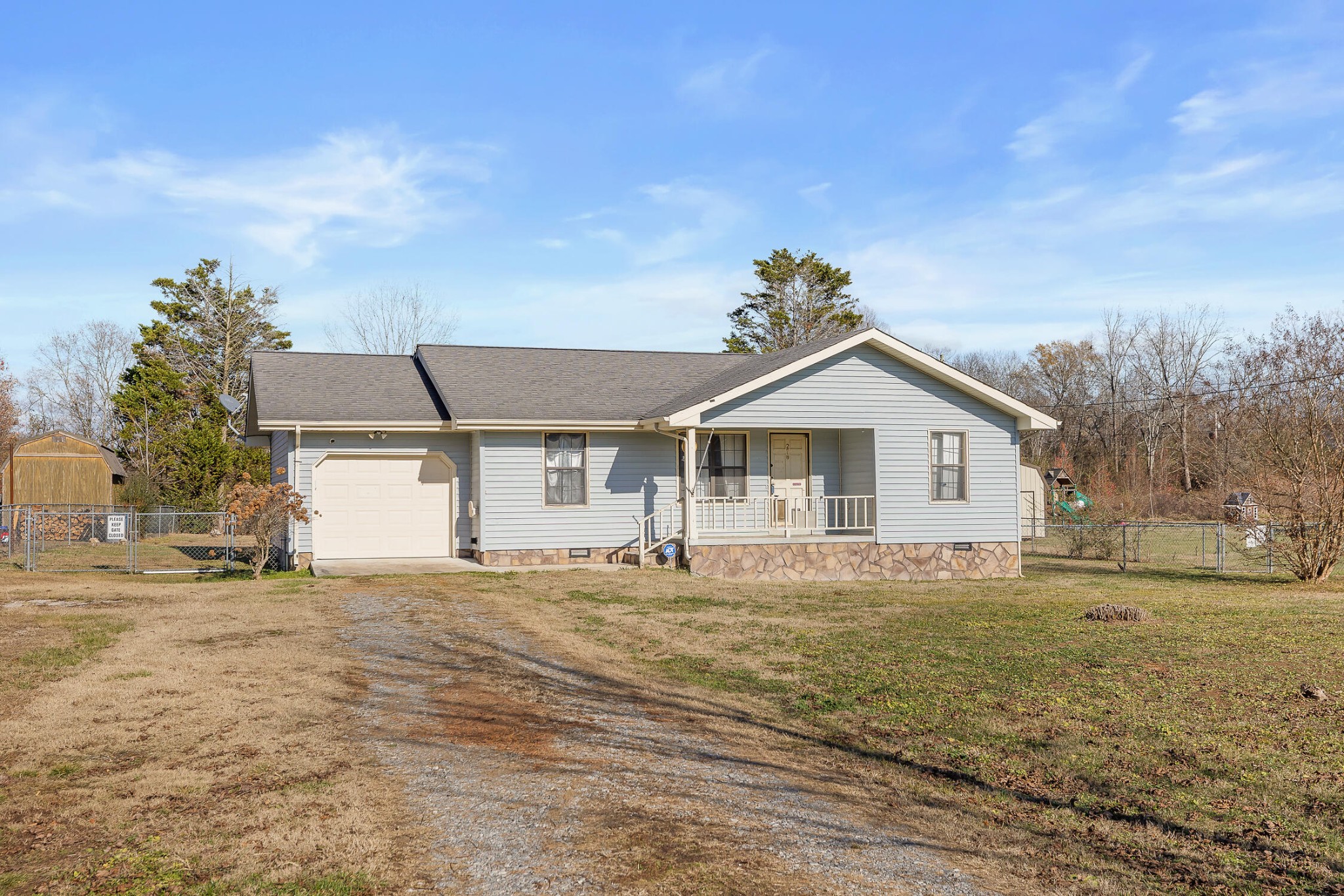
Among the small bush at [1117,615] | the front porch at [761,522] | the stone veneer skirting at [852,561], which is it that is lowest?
the small bush at [1117,615]

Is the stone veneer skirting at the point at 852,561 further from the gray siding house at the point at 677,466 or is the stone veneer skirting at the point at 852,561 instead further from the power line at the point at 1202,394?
the power line at the point at 1202,394

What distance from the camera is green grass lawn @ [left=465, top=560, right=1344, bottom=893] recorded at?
4.98m

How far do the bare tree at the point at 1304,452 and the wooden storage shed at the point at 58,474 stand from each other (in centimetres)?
3250

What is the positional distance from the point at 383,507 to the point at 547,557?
338 cm

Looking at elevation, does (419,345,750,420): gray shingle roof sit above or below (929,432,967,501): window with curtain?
above

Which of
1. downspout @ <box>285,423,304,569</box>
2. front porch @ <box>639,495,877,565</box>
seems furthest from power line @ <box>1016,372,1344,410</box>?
downspout @ <box>285,423,304,569</box>

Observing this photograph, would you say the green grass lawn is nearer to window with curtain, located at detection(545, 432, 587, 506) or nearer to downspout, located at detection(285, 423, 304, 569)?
window with curtain, located at detection(545, 432, 587, 506)

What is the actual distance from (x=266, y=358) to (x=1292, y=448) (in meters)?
20.7

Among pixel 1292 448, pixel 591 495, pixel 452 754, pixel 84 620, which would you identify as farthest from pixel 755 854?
pixel 1292 448

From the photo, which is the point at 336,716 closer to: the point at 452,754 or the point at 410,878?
the point at 452,754

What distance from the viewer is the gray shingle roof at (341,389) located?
1805 centimetres

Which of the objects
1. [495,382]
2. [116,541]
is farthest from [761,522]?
[116,541]

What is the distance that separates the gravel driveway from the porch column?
929cm

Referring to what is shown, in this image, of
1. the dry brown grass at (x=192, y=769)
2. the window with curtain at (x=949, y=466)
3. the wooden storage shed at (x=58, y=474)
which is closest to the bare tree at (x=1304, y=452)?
the window with curtain at (x=949, y=466)
